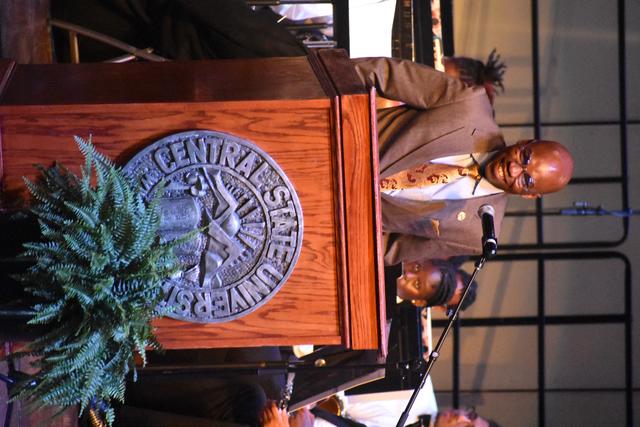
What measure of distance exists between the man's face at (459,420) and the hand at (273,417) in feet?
6.10

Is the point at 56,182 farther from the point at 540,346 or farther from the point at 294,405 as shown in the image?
the point at 540,346

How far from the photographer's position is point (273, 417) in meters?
3.50

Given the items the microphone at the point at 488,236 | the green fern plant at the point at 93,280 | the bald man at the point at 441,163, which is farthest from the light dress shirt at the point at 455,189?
the green fern plant at the point at 93,280

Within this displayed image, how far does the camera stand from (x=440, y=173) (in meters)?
3.72

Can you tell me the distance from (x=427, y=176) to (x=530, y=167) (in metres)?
0.51

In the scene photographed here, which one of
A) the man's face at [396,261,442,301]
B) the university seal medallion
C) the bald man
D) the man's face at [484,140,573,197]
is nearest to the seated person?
the man's face at [396,261,442,301]

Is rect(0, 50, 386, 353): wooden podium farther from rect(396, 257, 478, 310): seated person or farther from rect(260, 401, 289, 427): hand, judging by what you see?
rect(396, 257, 478, 310): seated person

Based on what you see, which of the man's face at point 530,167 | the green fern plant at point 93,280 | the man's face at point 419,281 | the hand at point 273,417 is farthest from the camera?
the man's face at point 419,281

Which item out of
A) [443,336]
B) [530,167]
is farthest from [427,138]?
[443,336]

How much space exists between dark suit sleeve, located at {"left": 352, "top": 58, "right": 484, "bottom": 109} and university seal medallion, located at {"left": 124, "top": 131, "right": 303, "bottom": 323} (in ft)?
4.32

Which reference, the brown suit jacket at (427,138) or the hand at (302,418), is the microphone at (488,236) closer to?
the brown suit jacket at (427,138)

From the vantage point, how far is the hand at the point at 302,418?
4.00 metres

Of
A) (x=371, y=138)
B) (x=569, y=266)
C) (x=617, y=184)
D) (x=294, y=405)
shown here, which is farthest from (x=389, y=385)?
(x=371, y=138)

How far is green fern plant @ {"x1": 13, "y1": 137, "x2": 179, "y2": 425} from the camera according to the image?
1.82 m
